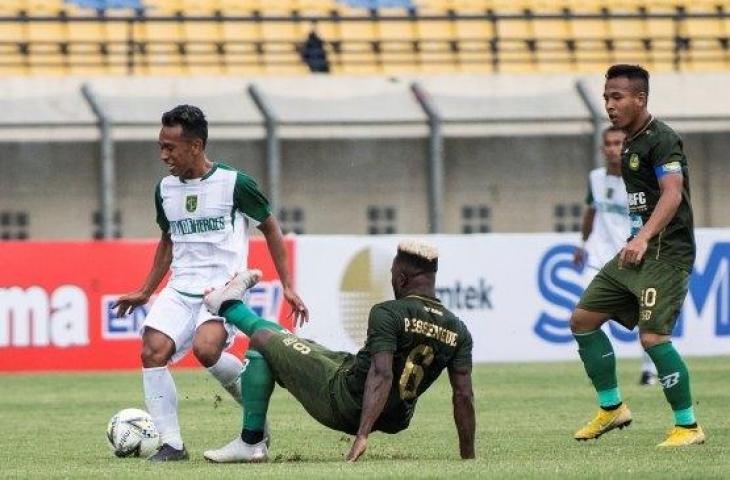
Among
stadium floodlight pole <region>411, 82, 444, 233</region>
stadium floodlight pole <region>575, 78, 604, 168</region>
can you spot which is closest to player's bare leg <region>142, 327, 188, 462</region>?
stadium floodlight pole <region>411, 82, 444, 233</region>

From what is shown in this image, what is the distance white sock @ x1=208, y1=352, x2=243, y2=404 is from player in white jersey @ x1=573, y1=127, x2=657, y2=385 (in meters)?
5.75

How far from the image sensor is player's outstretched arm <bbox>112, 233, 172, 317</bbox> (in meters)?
9.27

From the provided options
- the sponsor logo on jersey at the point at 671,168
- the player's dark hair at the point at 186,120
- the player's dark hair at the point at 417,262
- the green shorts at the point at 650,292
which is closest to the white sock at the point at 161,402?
the player's dark hair at the point at 186,120

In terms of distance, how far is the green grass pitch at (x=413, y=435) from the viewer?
7.95m

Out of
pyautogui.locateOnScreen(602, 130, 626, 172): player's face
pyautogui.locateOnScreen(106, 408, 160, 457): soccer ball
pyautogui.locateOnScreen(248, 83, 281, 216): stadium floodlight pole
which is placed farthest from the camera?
pyautogui.locateOnScreen(248, 83, 281, 216): stadium floodlight pole

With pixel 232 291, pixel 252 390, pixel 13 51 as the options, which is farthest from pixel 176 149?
pixel 13 51

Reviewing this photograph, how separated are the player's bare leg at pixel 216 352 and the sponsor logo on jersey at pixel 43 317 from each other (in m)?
8.77

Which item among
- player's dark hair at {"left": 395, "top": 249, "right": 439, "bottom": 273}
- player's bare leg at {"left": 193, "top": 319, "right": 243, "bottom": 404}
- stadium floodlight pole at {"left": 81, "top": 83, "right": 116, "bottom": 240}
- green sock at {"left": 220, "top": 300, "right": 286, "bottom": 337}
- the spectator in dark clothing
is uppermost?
the spectator in dark clothing

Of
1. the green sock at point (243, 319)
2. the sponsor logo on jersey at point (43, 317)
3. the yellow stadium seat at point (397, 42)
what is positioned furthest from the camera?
the yellow stadium seat at point (397, 42)

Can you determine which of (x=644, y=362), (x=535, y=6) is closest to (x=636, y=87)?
(x=644, y=362)

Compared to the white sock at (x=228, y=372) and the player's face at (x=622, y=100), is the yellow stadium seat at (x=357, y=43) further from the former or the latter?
the white sock at (x=228, y=372)

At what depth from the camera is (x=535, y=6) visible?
27.6 metres

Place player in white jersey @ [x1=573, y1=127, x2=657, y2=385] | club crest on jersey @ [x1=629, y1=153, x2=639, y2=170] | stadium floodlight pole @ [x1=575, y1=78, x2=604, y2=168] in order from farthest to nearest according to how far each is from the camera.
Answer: stadium floodlight pole @ [x1=575, y1=78, x2=604, y2=168] < player in white jersey @ [x1=573, y1=127, x2=657, y2=385] < club crest on jersey @ [x1=629, y1=153, x2=639, y2=170]

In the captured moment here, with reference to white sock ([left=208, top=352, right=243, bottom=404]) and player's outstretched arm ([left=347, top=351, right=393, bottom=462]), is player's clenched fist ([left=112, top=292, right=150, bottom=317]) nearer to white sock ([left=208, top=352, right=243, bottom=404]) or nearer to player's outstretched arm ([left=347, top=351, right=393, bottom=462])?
white sock ([left=208, top=352, right=243, bottom=404])
